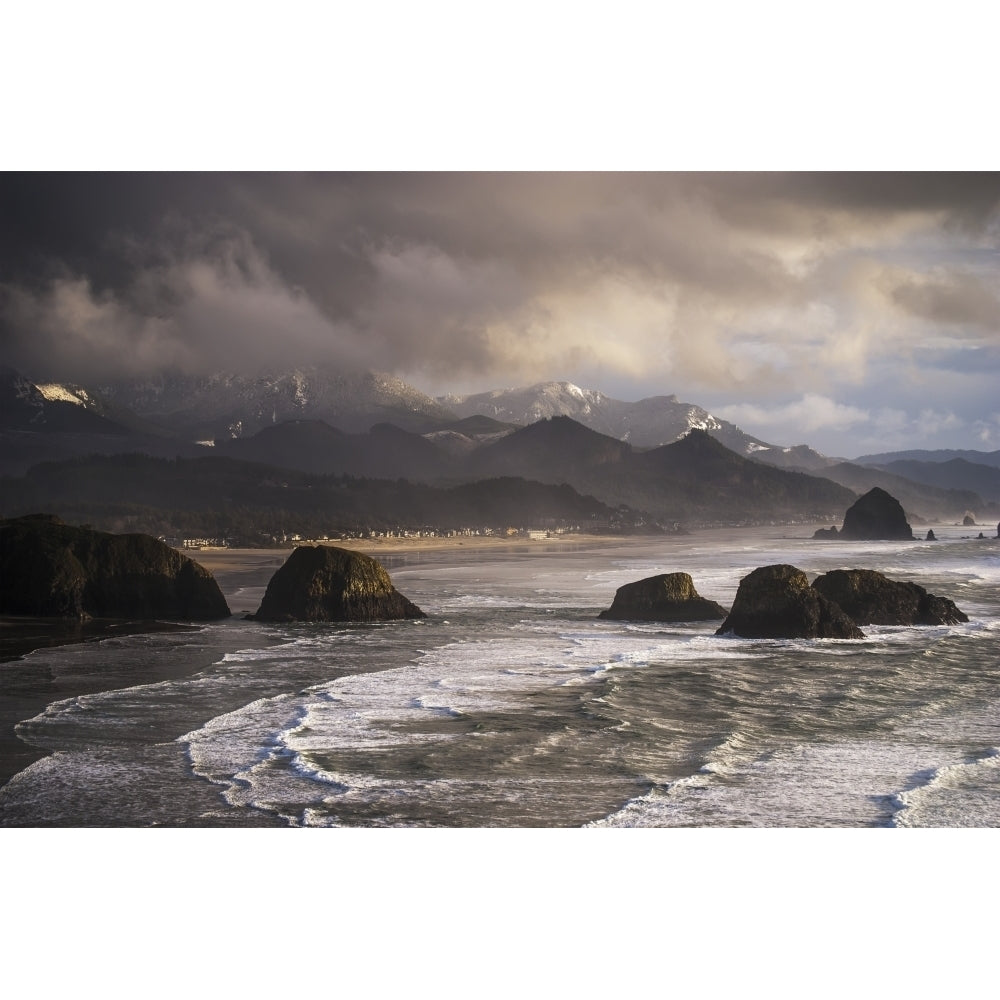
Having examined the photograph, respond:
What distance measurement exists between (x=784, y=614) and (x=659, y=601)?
119 cm

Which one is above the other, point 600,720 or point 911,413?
point 911,413

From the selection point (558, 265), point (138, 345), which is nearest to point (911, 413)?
point (558, 265)

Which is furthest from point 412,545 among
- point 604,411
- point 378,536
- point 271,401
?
point 604,411

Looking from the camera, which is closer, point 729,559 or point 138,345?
point 138,345

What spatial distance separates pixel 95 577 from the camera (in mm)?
9422

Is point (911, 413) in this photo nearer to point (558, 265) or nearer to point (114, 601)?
point (558, 265)

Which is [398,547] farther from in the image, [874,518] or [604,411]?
[874,518]

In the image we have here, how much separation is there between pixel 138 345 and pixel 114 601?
2.48m

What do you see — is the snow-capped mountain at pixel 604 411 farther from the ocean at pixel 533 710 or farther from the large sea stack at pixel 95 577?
the large sea stack at pixel 95 577

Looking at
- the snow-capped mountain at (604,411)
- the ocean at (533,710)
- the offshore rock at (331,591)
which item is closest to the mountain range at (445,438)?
the snow-capped mountain at (604,411)
